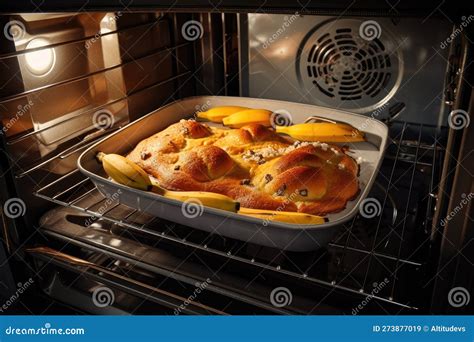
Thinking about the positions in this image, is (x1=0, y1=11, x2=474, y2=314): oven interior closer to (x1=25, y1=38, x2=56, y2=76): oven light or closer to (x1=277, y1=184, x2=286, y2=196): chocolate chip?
(x1=25, y1=38, x2=56, y2=76): oven light

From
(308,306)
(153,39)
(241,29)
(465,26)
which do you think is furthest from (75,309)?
(465,26)

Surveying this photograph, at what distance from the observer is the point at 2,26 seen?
881 mm

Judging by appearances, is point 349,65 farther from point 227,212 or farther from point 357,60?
point 227,212

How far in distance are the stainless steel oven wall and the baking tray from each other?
0.06 m

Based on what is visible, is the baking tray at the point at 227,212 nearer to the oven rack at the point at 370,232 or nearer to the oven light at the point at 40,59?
the oven rack at the point at 370,232

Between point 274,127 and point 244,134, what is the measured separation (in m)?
0.13

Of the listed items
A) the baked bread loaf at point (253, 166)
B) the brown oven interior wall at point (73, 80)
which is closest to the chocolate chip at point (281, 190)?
the baked bread loaf at point (253, 166)

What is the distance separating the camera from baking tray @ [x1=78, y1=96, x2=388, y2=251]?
30.0 inches

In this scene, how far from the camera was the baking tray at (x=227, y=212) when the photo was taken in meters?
0.76

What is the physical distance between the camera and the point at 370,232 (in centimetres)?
90

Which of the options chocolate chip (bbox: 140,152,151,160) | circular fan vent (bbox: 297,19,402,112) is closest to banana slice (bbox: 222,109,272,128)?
circular fan vent (bbox: 297,19,402,112)

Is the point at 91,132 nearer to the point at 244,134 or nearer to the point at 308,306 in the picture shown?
the point at 244,134

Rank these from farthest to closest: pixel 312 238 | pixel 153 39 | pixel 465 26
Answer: pixel 153 39
pixel 312 238
pixel 465 26

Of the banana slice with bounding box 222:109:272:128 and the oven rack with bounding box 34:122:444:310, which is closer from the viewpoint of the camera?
the oven rack with bounding box 34:122:444:310
